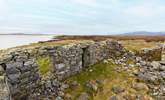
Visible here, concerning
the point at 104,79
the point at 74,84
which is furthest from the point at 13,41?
the point at 74,84

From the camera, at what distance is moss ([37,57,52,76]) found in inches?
875

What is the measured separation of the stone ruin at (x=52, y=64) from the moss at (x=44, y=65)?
27 centimetres

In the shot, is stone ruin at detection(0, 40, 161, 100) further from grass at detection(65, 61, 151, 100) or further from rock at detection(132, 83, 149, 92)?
rock at detection(132, 83, 149, 92)

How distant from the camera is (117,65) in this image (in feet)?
91.4

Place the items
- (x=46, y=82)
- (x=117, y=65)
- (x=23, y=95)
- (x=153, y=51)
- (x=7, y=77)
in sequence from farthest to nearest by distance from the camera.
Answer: (x=153, y=51)
(x=117, y=65)
(x=46, y=82)
(x=23, y=95)
(x=7, y=77)

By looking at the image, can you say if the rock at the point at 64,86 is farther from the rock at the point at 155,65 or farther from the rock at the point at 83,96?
the rock at the point at 155,65

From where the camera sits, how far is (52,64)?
23547mm

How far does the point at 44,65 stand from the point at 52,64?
0.97m

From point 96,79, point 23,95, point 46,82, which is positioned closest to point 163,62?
point 96,79

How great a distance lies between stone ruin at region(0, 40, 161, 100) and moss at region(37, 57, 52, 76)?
270 millimetres

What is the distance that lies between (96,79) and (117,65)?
10.6 feet

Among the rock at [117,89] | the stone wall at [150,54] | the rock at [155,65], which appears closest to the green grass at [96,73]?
the rock at [117,89]

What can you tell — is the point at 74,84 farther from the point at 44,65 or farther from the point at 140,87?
the point at 140,87

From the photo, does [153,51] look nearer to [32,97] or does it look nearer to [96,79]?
[96,79]
